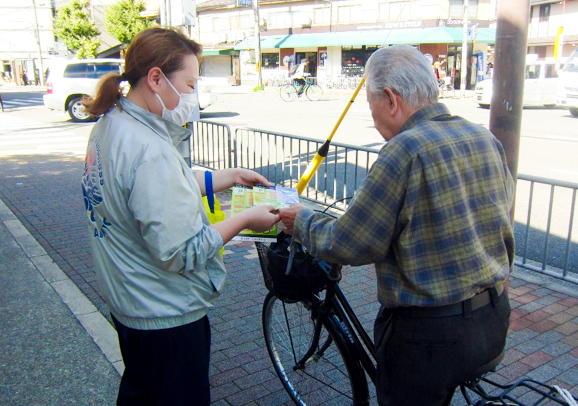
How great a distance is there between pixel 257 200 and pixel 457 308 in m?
0.96

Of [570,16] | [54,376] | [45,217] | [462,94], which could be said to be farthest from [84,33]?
[54,376]

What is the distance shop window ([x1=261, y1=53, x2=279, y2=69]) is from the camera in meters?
47.2

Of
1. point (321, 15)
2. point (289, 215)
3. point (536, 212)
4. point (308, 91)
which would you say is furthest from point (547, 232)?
point (321, 15)

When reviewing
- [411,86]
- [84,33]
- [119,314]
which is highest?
[84,33]

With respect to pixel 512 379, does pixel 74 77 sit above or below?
above

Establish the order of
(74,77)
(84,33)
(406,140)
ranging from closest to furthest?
(406,140) < (74,77) < (84,33)

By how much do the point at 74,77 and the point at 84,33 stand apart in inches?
1455

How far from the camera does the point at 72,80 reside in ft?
58.5

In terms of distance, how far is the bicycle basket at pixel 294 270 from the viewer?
8.33ft

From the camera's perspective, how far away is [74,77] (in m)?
17.9

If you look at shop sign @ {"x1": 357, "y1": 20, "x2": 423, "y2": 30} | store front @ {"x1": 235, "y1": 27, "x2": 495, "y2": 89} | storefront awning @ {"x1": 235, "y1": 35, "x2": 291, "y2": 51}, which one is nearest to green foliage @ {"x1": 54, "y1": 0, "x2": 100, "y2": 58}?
storefront awning @ {"x1": 235, "y1": 35, "x2": 291, "y2": 51}

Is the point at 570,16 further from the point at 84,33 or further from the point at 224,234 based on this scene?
the point at 224,234

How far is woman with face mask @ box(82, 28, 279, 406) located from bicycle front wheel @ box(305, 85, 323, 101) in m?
27.6

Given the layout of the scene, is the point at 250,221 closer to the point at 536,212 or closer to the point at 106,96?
the point at 106,96
